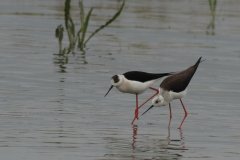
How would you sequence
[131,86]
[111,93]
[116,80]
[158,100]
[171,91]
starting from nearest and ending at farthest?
[158,100] → [171,91] → [116,80] → [131,86] → [111,93]

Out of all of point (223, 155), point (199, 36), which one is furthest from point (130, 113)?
point (199, 36)

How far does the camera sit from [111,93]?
35.3 ft

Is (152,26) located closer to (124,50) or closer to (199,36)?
(199,36)

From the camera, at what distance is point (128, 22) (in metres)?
20.9

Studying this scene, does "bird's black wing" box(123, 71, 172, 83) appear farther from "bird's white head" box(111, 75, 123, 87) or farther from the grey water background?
the grey water background

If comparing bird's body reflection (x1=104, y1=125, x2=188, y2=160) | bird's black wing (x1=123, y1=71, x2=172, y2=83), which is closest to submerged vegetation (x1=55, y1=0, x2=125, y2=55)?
A: bird's black wing (x1=123, y1=71, x2=172, y2=83)

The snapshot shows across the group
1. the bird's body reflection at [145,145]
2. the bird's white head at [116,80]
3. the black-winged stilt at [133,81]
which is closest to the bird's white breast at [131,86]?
the black-winged stilt at [133,81]

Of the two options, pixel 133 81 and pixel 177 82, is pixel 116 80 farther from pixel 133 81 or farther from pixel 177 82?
pixel 177 82

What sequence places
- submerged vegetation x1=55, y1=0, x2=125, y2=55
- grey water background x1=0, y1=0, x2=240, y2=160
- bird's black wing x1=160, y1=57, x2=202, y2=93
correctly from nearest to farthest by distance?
grey water background x1=0, y1=0, x2=240, y2=160 < bird's black wing x1=160, y1=57, x2=202, y2=93 < submerged vegetation x1=55, y1=0, x2=125, y2=55

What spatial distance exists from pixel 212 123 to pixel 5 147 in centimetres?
304

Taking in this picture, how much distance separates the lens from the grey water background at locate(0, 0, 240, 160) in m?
7.30

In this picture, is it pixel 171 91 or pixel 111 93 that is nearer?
pixel 171 91

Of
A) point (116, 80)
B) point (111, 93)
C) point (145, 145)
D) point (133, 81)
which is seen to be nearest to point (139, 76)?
point (133, 81)

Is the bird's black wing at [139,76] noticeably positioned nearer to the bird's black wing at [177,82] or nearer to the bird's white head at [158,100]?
the bird's black wing at [177,82]
